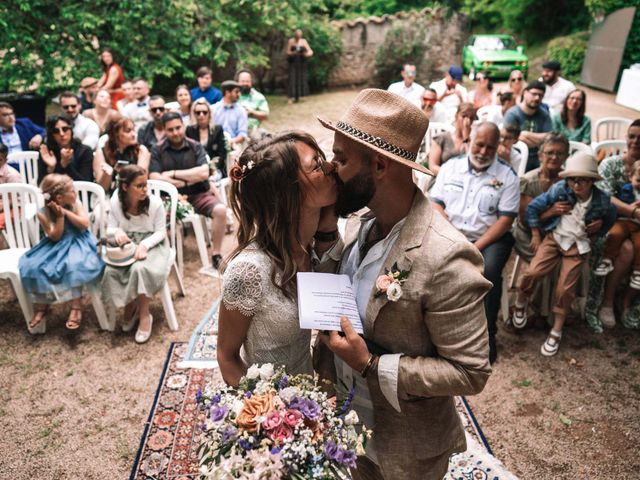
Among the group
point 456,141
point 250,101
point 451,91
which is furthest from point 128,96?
point 451,91

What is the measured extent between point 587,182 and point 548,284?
103 centimetres

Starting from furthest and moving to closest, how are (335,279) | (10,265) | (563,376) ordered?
1. (10,265)
2. (563,376)
3. (335,279)

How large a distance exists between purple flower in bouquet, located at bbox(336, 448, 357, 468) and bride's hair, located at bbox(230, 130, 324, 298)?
644 mm

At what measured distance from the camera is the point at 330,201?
1868 mm

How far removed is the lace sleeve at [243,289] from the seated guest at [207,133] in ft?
14.9

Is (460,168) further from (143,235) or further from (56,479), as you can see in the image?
(56,479)

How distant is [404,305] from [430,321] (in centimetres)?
10

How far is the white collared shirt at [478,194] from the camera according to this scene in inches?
157

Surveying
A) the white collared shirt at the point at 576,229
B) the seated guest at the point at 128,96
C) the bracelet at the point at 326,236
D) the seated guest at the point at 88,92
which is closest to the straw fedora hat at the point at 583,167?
the white collared shirt at the point at 576,229

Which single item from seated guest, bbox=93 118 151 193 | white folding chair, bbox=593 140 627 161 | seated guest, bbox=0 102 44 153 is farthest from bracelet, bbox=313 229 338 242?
seated guest, bbox=0 102 44 153

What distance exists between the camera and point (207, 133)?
6305 mm

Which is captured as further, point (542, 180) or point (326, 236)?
point (542, 180)

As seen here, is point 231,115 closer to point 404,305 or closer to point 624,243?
point 624,243

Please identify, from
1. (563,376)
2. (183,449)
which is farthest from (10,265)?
(563,376)
